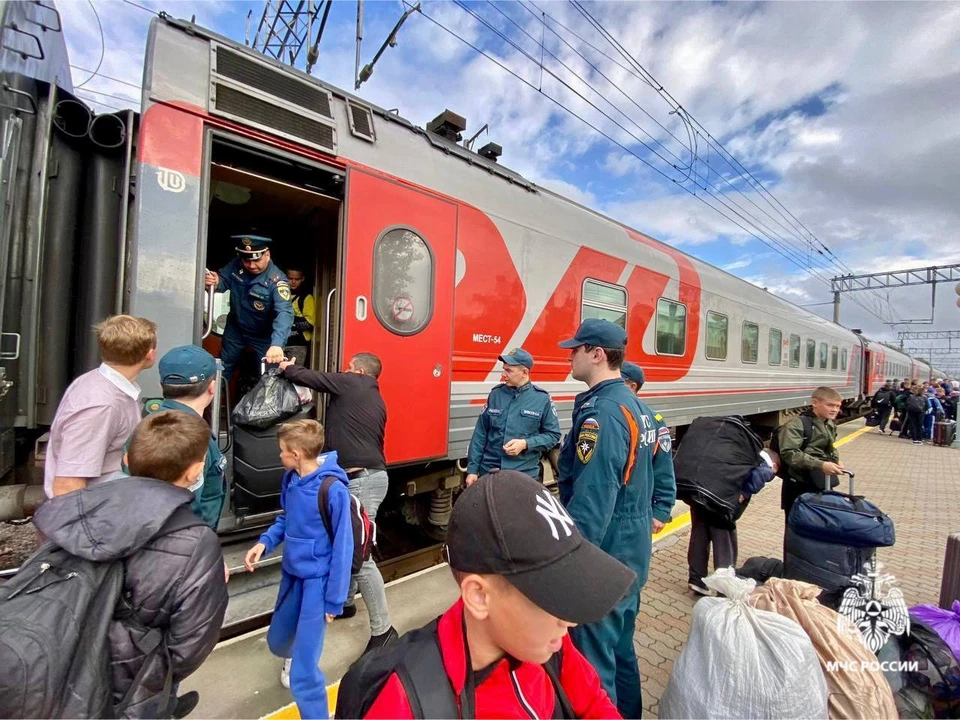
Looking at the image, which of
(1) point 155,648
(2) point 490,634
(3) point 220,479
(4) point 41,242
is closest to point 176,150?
(4) point 41,242

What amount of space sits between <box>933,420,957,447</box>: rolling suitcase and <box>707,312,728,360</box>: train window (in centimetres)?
1004

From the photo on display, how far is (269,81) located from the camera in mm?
2947

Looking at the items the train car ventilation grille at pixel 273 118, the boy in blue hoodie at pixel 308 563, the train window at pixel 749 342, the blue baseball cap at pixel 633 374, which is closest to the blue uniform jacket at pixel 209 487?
the boy in blue hoodie at pixel 308 563

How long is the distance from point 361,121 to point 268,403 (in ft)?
6.89

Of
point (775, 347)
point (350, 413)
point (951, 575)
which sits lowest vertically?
point (951, 575)

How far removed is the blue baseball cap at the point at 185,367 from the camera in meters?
1.98

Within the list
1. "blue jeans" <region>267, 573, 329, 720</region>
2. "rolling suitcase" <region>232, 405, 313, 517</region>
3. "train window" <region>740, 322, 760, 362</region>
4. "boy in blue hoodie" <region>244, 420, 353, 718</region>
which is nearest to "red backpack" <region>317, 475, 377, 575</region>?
"boy in blue hoodie" <region>244, 420, 353, 718</region>

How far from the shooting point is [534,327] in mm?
4430

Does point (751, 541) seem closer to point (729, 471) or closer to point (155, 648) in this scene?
point (729, 471)

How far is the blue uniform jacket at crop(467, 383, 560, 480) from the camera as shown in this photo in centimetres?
331

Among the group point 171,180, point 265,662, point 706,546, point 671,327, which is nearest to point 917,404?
point 671,327

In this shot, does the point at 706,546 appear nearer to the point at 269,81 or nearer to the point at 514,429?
the point at 514,429

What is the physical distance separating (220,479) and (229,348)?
191 centimetres

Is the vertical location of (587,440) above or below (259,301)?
below
